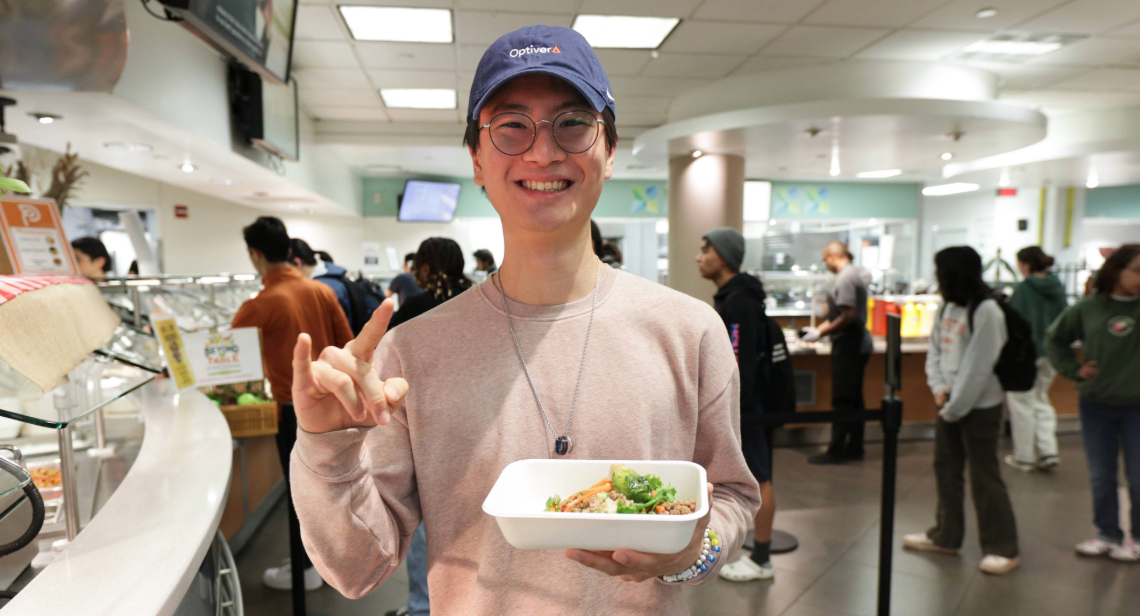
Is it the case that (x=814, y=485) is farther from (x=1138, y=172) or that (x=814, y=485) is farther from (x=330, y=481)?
(x=1138, y=172)

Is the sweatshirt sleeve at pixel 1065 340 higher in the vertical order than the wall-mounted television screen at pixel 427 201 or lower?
lower

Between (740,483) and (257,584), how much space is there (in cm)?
296

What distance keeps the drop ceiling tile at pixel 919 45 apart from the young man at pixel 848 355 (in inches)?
72.5

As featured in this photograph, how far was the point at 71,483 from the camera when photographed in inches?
53.1

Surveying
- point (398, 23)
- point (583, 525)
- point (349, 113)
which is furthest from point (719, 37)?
point (583, 525)

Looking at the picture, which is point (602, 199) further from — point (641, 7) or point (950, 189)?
point (641, 7)

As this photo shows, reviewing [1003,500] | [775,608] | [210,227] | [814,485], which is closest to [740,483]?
[775,608]

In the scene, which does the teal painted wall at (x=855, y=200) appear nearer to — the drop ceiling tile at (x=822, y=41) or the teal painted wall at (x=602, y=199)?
the teal painted wall at (x=602, y=199)

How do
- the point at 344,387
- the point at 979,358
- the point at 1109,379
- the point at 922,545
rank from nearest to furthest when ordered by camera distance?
the point at 344,387
the point at 979,358
the point at 1109,379
the point at 922,545

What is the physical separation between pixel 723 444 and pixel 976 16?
5037 mm

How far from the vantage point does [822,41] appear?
5168 mm

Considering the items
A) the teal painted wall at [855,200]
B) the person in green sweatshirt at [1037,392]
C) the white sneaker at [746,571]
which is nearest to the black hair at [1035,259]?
the person in green sweatshirt at [1037,392]

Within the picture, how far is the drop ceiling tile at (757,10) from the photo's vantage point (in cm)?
435

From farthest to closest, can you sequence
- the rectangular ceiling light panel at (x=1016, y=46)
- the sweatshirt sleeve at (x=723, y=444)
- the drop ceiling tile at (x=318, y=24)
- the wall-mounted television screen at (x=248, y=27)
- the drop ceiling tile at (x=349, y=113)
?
the drop ceiling tile at (x=349, y=113) < the rectangular ceiling light panel at (x=1016, y=46) < the drop ceiling tile at (x=318, y=24) < the wall-mounted television screen at (x=248, y=27) < the sweatshirt sleeve at (x=723, y=444)
